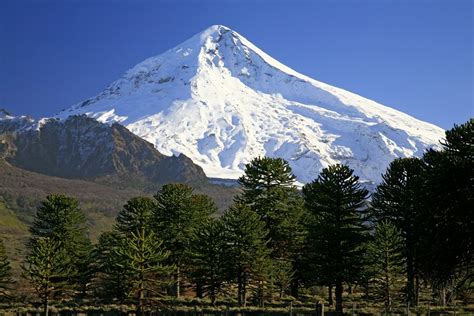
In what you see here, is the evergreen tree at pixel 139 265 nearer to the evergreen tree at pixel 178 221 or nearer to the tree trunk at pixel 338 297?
the tree trunk at pixel 338 297

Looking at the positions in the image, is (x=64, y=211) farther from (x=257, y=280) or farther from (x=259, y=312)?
(x=259, y=312)

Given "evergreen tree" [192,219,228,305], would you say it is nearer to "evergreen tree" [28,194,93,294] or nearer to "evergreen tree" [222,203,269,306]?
"evergreen tree" [222,203,269,306]

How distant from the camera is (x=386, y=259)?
170ft

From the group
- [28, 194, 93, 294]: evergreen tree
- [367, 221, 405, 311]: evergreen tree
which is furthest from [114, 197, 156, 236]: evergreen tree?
[367, 221, 405, 311]: evergreen tree

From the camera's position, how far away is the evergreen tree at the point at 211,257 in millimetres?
56188

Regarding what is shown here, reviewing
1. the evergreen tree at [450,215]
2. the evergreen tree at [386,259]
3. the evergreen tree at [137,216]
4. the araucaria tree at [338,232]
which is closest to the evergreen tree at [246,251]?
the araucaria tree at [338,232]

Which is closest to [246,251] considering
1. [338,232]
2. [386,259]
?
[338,232]

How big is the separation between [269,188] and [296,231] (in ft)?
17.9

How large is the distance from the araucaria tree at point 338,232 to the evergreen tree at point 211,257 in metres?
9.36

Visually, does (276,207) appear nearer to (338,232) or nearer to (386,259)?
(338,232)

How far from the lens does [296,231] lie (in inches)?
2403

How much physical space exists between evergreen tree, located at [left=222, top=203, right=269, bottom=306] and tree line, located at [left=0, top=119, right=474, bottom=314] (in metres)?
0.10

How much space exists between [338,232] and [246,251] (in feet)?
29.8

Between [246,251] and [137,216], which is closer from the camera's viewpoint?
[246,251]
